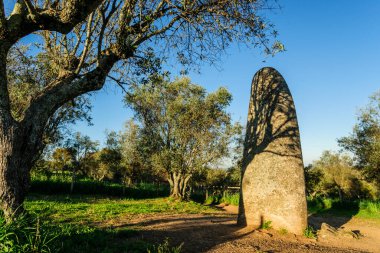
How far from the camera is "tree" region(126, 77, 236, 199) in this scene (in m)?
26.3

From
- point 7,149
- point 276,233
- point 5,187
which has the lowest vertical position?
point 276,233

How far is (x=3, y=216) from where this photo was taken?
20.7 feet

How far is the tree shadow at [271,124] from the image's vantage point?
1023 cm

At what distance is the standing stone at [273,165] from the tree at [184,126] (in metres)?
15.0

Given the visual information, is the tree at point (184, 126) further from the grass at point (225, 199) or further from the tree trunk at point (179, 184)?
the grass at point (225, 199)

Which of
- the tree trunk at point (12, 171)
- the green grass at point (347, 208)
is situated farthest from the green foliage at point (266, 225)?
the green grass at point (347, 208)

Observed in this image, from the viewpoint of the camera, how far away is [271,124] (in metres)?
10.6

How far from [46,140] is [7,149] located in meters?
16.7

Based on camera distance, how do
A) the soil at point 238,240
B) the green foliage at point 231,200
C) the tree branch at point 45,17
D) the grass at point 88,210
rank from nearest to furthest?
1. the tree branch at point 45,17
2. the soil at point 238,240
3. the grass at point 88,210
4. the green foliage at point 231,200

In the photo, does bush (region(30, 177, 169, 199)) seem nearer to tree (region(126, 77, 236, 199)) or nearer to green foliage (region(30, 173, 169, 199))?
green foliage (region(30, 173, 169, 199))

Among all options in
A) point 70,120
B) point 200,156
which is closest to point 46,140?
point 70,120

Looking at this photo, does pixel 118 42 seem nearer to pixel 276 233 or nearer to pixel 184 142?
pixel 276 233

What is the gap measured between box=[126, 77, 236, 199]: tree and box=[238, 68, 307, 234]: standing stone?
→ 15.0m

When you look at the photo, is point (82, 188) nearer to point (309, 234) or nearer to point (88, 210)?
point (88, 210)
